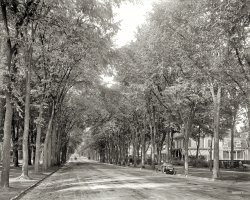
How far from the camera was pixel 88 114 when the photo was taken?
5491 cm

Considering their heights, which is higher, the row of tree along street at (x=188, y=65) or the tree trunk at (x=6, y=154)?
the row of tree along street at (x=188, y=65)

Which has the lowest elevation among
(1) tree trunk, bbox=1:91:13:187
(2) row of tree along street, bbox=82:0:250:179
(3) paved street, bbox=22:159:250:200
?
(3) paved street, bbox=22:159:250:200

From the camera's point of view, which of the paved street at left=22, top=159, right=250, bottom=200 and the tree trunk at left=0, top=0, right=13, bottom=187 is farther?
the tree trunk at left=0, top=0, right=13, bottom=187

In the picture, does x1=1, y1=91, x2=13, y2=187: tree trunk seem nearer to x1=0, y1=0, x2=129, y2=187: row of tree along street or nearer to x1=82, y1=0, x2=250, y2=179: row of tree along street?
x1=0, y1=0, x2=129, y2=187: row of tree along street

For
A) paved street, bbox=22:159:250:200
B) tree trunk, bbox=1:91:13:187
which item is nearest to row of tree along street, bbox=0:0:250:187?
tree trunk, bbox=1:91:13:187

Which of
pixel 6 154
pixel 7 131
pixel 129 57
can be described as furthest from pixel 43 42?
pixel 129 57

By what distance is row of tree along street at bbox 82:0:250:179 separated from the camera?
1869 cm

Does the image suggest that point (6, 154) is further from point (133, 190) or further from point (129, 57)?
point (129, 57)

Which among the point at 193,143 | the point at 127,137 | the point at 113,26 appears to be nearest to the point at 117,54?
the point at 113,26

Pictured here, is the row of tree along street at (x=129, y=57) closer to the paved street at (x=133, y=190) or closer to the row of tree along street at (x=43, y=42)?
the row of tree along street at (x=43, y=42)

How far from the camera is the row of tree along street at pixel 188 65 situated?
18.7m

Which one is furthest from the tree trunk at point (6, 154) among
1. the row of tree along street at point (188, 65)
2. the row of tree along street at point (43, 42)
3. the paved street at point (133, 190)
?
the row of tree along street at point (188, 65)

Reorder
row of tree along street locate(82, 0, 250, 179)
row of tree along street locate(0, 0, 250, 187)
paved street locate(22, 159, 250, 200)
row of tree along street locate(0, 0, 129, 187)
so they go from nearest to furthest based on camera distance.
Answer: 1. paved street locate(22, 159, 250, 200)
2. row of tree along street locate(0, 0, 129, 187)
3. row of tree along street locate(0, 0, 250, 187)
4. row of tree along street locate(82, 0, 250, 179)

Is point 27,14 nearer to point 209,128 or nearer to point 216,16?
point 216,16
